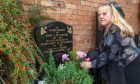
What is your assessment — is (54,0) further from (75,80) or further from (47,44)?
(75,80)

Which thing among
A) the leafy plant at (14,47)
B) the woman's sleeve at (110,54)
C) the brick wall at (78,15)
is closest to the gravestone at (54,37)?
the brick wall at (78,15)

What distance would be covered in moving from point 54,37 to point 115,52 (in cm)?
73

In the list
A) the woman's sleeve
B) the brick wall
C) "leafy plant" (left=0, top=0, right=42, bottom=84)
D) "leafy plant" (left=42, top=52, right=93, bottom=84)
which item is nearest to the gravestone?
the brick wall

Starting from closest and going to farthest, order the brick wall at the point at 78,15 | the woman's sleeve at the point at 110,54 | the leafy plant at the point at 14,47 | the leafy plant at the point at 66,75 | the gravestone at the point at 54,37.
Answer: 1. the leafy plant at the point at 14,47
2. the leafy plant at the point at 66,75
3. the woman's sleeve at the point at 110,54
4. the gravestone at the point at 54,37
5. the brick wall at the point at 78,15

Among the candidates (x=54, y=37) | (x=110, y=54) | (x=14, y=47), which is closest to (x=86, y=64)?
(x=110, y=54)

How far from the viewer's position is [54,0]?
351cm

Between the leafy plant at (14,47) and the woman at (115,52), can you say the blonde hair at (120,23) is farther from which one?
the leafy plant at (14,47)

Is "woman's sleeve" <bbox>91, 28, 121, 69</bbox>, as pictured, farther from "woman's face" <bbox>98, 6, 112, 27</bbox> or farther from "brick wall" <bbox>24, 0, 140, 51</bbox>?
"brick wall" <bbox>24, 0, 140, 51</bbox>

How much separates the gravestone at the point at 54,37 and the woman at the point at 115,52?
17.7 inches

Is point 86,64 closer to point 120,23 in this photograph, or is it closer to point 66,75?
point 66,75

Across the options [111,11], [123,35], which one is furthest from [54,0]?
[123,35]

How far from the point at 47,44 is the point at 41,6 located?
1.41 feet

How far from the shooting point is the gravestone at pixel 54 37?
3.14 m

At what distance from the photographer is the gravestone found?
3.14 m
